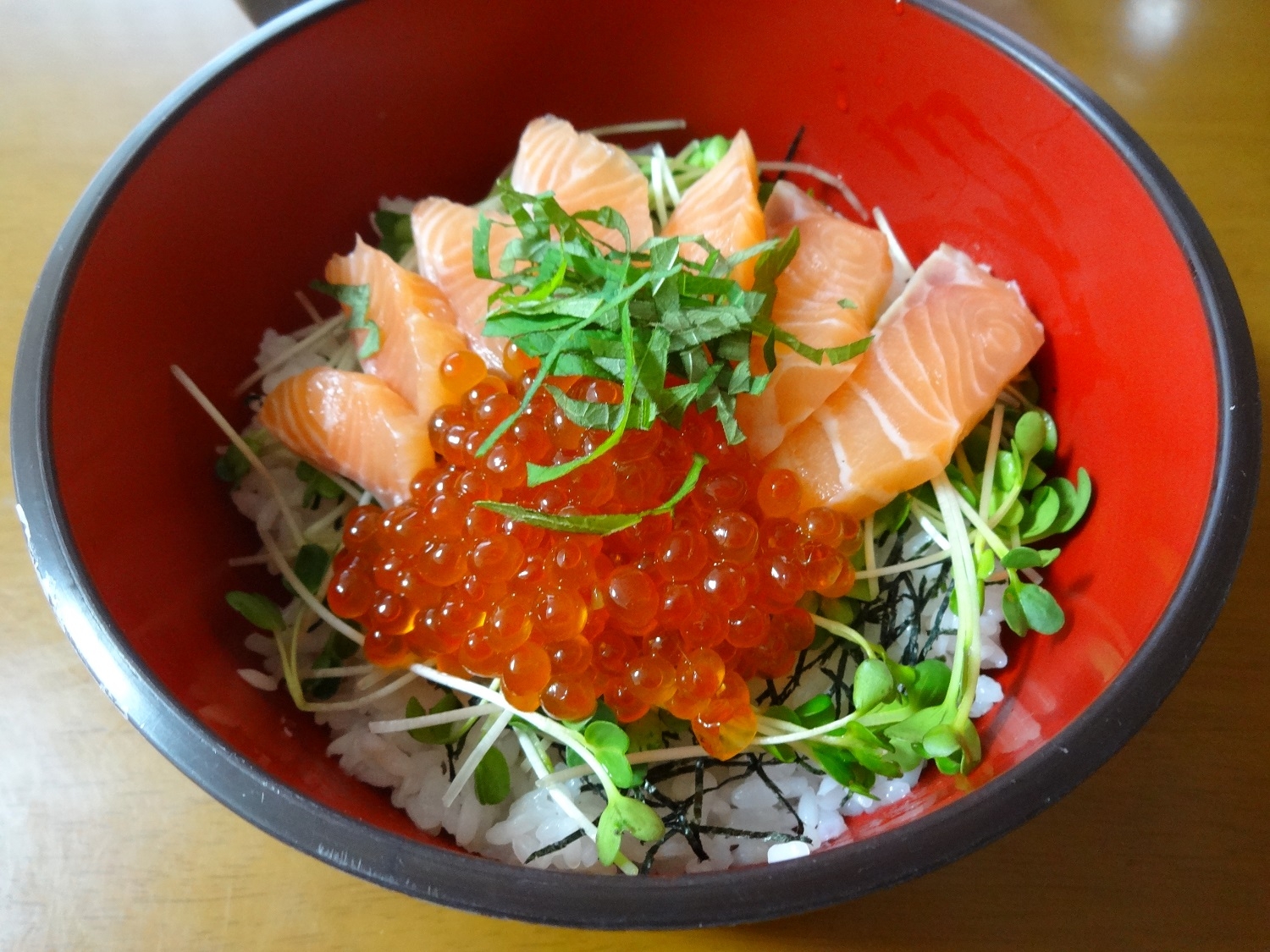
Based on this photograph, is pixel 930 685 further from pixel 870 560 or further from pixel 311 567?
pixel 311 567

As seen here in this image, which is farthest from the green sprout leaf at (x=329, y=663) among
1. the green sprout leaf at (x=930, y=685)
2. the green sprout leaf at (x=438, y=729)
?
the green sprout leaf at (x=930, y=685)

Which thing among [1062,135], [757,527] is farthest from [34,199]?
[1062,135]

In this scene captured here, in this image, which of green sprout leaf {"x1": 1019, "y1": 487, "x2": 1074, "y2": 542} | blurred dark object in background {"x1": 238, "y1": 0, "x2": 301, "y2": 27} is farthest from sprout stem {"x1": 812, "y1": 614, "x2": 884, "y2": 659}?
blurred dark object in background {"x1": 238, "y1": 0, "x2": 301, "y2": 27}

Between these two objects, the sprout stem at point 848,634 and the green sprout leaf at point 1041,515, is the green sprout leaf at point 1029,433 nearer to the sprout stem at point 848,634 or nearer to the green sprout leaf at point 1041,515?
the green sprout leaf at point 1041,515

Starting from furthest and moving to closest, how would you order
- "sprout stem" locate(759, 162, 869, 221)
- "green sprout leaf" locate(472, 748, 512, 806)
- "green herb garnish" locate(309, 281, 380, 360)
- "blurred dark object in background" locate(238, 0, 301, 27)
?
"blurred dark object in background" locate(238, 0, 301, 27), "sprout stem" locate(759, 162, 869, 221), "green herb garnish" locate(309, 281, 380, 360), "green sprout leaf" locate(472, 748, 512, 806)

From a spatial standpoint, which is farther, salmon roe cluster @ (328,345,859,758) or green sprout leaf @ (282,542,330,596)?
green sprout leaf @ (282,542,330,596)

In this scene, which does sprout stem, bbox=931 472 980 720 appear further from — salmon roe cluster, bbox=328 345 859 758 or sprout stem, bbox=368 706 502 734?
sprout stem, bbox=368 706 502 734

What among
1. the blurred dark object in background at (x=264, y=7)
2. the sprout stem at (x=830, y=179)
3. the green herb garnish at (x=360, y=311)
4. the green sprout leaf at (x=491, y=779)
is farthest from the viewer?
the blurred dark object in background at (x=264, y=7)
